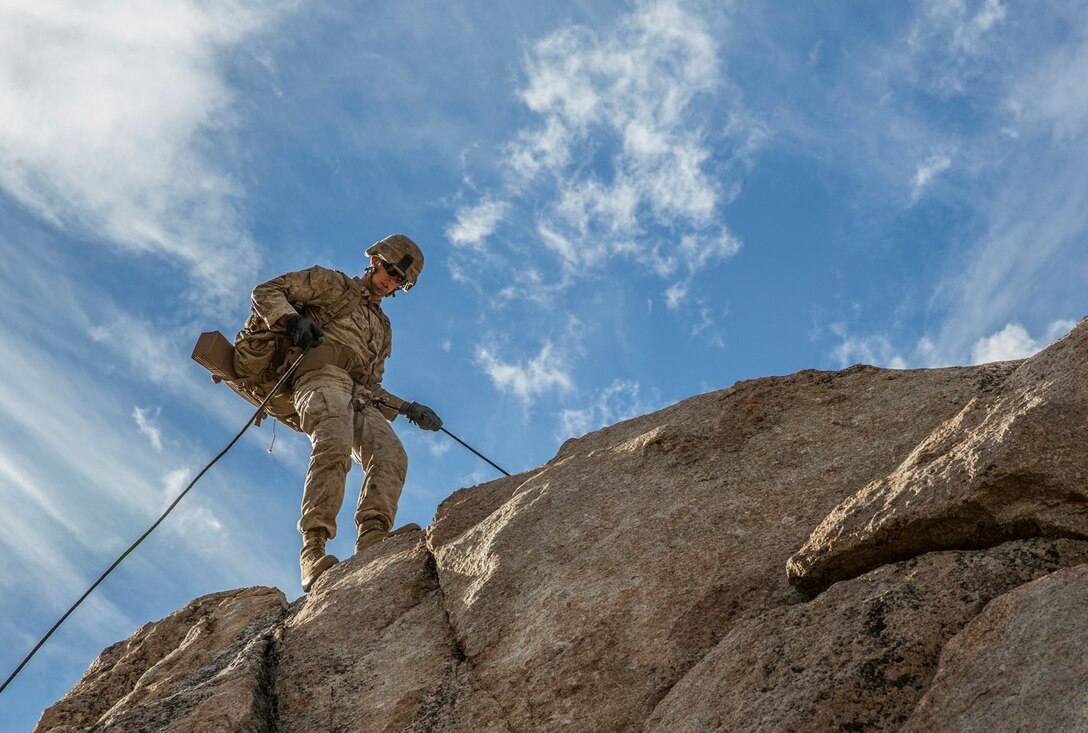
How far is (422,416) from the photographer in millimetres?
10359

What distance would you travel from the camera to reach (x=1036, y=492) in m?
4.11

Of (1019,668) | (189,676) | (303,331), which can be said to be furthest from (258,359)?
(1019,668)

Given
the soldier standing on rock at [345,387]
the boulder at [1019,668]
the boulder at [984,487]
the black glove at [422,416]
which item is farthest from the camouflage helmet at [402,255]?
the boulder at [1019,668]

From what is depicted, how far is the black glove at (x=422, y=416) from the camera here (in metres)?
10.3

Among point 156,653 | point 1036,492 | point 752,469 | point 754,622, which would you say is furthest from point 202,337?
point 1036,492

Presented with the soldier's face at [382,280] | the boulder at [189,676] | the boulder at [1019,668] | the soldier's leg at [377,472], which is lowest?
the boulder at [1019,668]

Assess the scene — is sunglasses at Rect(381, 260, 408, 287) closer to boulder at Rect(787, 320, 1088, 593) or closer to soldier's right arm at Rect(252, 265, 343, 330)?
soldier's right arm at Rect(252, 265, 343, 330)

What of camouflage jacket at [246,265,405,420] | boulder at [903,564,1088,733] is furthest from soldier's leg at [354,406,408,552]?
boulder at [903,564,1088,733]

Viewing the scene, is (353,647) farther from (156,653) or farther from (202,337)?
(202,337)

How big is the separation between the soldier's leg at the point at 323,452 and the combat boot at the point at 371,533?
9.4 inches

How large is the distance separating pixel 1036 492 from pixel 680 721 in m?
1.56

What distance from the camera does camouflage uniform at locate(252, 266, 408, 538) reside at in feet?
28.3

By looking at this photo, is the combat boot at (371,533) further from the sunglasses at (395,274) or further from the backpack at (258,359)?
the sunglasses at (395,274)

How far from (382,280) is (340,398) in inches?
65.9
